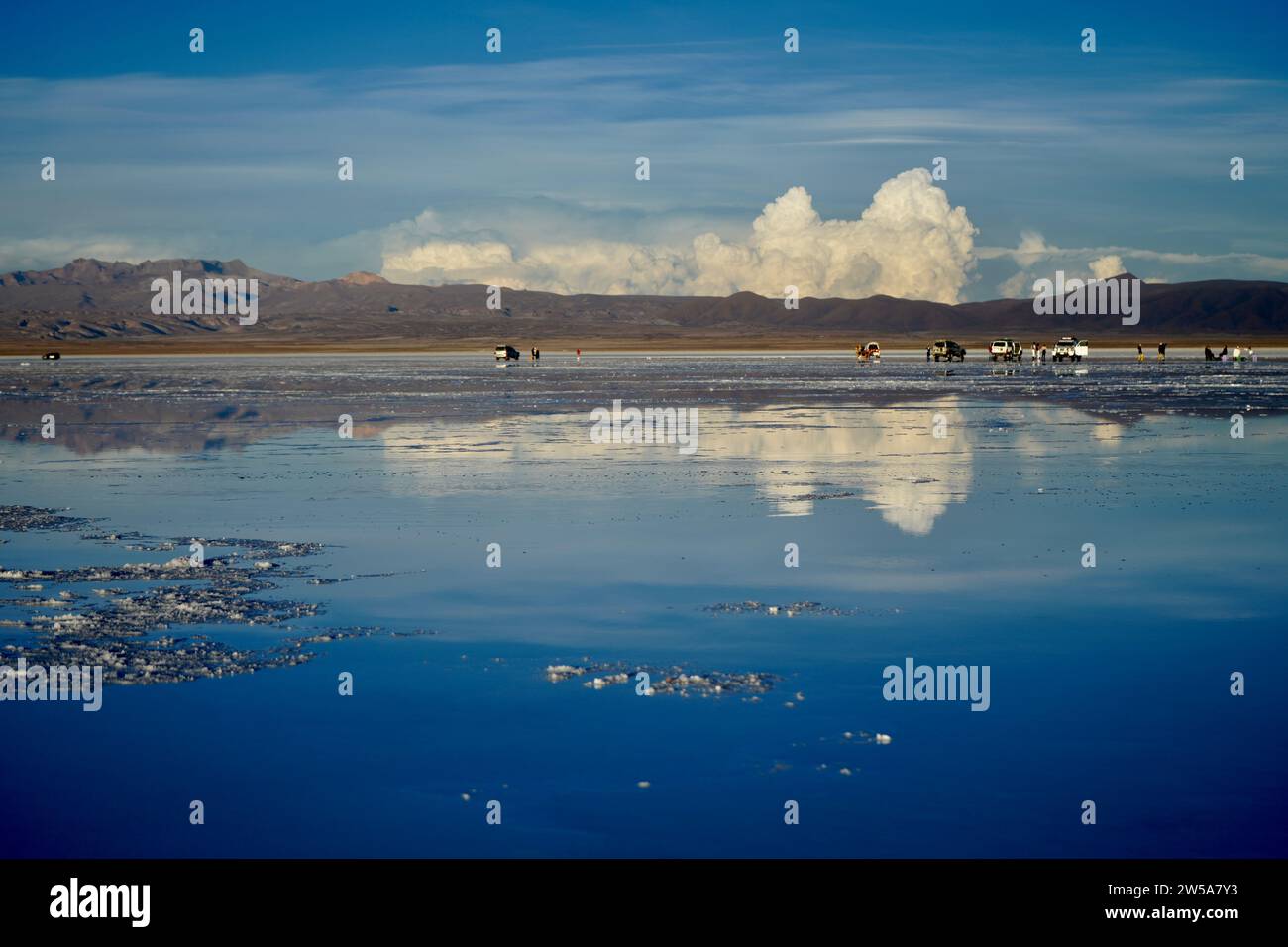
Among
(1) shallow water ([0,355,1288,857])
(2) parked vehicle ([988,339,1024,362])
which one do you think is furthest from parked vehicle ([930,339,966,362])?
(1) shallow water ([0,355,1288,857])

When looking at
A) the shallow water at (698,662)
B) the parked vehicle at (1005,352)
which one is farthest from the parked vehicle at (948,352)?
the shallow water at (698,662)

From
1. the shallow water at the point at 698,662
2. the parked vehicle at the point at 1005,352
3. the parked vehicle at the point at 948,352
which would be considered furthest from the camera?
the parked vehicle at the point at 1005,352

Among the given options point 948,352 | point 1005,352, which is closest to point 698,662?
point 948,352

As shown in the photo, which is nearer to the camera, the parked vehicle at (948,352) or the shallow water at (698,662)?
the shallow water at (698,662)

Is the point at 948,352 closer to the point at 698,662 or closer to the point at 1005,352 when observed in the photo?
the point at 1005,352

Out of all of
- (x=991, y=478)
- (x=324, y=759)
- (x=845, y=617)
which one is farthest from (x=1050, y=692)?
(x=991, y=478)

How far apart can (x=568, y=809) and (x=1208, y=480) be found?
56.0 ft

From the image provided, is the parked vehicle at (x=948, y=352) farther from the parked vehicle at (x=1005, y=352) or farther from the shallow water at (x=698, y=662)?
the shallow water at (x=698, y=662)

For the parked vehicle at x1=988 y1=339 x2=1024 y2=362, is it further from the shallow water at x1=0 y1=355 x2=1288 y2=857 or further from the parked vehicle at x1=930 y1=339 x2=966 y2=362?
the shallow water at x1=0 y1=355 x2=1288 y2=857

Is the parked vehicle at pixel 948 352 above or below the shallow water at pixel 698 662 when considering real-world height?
above

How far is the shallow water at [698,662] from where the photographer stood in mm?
7949

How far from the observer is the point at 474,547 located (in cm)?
1664
